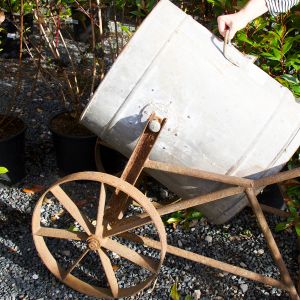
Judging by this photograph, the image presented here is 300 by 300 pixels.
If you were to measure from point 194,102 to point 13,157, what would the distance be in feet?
4.39

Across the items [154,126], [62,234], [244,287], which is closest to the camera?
[154,126]

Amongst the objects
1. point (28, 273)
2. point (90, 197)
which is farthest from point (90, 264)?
point (90, 197)

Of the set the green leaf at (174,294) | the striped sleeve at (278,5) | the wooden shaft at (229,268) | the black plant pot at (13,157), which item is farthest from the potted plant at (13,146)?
the striped sleeve at (278,5)

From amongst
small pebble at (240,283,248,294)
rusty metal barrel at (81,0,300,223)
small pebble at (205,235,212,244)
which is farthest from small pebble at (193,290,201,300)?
rusty metal barrel at (81,0,300,223)

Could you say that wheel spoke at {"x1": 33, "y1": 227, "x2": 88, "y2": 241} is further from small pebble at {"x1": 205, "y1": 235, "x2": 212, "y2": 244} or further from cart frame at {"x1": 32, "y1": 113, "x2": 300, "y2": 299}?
small pebble at {"x1": 205, "y1": 235, "x2": 212, "y2": 244}

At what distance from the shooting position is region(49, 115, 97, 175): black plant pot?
8.59 feet

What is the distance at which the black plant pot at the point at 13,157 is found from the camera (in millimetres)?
2555

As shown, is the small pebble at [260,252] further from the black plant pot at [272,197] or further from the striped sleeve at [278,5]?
the striped sleeve at [278,5]

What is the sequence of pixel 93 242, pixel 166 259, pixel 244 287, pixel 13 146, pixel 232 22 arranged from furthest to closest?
pixel 13 146 → pixel 166 259 → pixel 244 287 → pixel 93 242 → pixel 232 22

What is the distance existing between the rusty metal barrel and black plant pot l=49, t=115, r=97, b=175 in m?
0.76

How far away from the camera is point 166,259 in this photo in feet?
7.54

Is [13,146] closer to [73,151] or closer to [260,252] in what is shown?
[73,151]

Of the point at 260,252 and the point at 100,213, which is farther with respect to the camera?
the point at 260,252

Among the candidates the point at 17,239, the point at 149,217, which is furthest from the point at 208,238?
the point at 17,239
